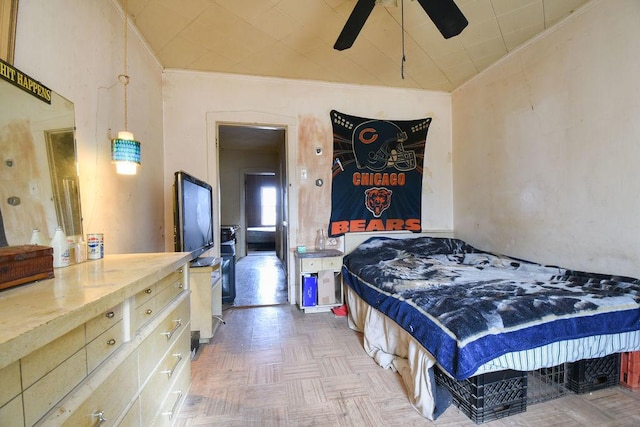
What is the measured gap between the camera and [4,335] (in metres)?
0.51

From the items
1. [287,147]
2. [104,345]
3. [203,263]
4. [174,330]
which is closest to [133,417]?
[104,345]

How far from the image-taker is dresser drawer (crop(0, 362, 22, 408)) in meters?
0.52

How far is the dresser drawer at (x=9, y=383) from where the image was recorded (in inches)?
20.3

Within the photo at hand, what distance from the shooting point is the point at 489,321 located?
54.8 inches

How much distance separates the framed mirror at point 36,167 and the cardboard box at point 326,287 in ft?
7.00

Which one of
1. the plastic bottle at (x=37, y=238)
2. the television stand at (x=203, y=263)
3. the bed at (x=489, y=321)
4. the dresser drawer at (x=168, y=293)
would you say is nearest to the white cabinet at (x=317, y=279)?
the bed at (x=489, y=321)

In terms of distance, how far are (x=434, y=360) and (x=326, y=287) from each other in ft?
5.58

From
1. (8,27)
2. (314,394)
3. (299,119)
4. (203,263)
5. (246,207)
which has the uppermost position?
(299,119)

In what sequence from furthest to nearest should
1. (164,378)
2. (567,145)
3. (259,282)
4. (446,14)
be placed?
(259,282) → (567,145) → (446,14) → (164,378)

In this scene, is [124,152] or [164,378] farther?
[124,152]

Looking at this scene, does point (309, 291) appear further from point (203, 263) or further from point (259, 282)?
point (259, 282)

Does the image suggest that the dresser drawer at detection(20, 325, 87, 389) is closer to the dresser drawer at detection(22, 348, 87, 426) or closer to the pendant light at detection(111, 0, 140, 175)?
the dresser drawer at detection(22, 348, 87, 426)

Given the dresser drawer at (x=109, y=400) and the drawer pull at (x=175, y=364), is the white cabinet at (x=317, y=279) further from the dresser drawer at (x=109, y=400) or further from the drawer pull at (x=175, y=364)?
the dresser drawer at (x=109, y=400)

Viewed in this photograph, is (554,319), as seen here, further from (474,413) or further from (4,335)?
(4,335)
